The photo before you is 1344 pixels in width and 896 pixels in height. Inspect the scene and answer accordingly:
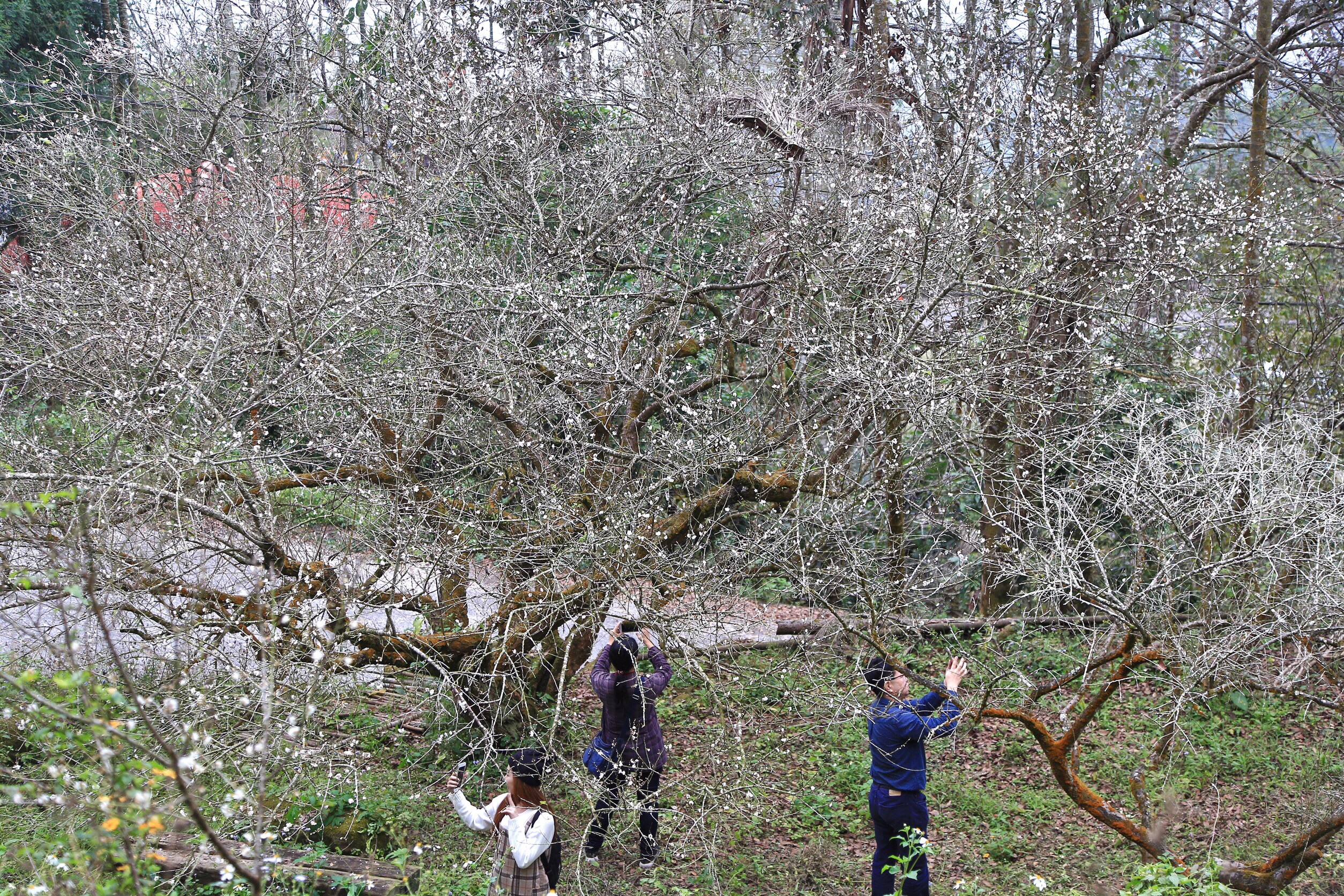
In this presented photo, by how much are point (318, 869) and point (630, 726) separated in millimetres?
1808

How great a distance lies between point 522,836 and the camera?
3861mm

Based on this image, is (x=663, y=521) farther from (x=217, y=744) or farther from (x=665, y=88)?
→ (x=665, y=88)

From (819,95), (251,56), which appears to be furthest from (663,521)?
(251,56)

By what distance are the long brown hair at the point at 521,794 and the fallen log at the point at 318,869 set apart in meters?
0.53

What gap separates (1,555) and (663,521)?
356cm

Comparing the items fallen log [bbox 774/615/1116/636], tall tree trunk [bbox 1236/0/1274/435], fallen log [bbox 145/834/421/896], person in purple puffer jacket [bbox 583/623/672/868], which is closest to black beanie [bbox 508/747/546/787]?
fallen log [bbox 145/834/421/896]

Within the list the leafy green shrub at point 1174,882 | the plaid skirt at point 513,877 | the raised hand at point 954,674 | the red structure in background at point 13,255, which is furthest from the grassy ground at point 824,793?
the red structure in background at point 13,255

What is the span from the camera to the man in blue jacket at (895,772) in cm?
476

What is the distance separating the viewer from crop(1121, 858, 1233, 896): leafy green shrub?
3543mm

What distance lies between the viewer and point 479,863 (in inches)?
194

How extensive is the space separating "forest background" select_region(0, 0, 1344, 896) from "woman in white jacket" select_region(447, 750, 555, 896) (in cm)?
59

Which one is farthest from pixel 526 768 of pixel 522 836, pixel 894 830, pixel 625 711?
pixel 894 830

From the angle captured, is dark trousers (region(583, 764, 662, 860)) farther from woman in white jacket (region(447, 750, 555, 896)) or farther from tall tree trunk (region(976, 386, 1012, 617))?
tall tree trunk (region(976, 386, 1012, 617))

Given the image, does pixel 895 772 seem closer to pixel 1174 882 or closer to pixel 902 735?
pixel 902 735
